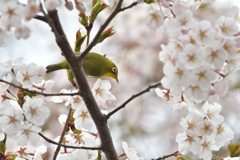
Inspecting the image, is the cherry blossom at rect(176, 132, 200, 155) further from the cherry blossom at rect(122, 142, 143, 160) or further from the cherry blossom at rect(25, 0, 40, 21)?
the cherry blossom at rect(25, 0, 40, 21)

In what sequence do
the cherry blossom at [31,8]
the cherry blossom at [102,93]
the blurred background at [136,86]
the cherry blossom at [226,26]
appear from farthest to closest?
the blurred background at [136,86] → the cherry blossom at [102,93] → the cherry blossom at [226,26] → the cherry blossom at [31,8]

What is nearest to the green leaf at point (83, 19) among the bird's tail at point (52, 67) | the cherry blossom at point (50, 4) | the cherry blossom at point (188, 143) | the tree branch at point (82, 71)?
the tree branch at point (82, 71)

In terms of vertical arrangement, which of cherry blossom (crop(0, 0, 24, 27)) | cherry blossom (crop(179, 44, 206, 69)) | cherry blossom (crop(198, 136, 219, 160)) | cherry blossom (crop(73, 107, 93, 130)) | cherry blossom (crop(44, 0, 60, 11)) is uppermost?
cherry blossom (crop(44, 0, 60, 11))

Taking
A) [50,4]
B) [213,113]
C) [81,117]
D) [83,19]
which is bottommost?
[213,113]

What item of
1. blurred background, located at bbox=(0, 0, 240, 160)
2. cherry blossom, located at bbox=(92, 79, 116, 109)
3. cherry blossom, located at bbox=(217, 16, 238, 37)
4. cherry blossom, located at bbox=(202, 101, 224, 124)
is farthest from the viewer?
blurred background, located at bbox=(0, 0, 240, 160)

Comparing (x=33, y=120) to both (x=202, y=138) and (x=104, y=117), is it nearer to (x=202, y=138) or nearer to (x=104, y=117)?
(x=104, y=117)

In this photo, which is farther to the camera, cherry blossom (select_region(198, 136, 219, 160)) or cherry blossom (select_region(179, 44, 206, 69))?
cherry blossom (select_region(198, 136, 219, 160))

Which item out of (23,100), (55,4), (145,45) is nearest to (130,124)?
(145,45)

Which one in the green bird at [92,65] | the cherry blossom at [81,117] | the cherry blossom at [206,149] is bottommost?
the cherry blossom at [206,149]

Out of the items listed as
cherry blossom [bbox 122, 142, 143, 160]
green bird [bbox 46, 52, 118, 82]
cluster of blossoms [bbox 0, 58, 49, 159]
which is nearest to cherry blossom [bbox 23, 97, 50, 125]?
cluster of blossoms [bbox 0, 58, 49, 159]

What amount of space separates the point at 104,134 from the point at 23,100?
0.30 metres

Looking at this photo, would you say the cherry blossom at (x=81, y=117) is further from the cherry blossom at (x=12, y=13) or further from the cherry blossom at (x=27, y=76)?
the cherry blossom at (x=12, y=13)

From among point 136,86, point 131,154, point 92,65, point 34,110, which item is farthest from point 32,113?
point 136,86

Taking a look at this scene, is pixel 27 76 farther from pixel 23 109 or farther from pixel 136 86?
pixel 136 86
